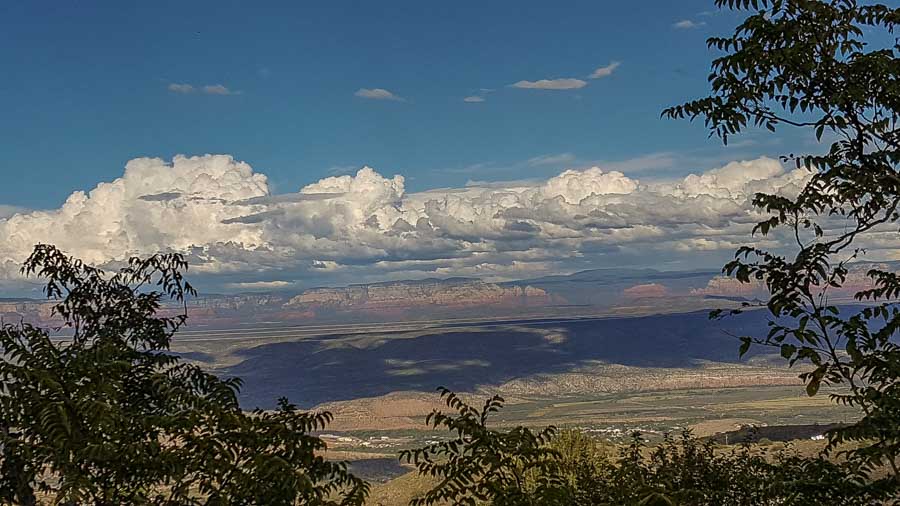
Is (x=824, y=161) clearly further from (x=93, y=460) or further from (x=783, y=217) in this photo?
(x=93, y=460)

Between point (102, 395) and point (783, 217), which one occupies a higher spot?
point (783, 217)

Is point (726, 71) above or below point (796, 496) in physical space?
above

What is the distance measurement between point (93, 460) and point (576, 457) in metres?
22.1

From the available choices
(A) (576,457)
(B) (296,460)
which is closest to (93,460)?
(B) (296,460)

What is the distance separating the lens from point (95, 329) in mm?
11664

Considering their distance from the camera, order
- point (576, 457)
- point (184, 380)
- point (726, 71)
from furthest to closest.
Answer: point (576, 457), point (184, 380), point (726, 71)

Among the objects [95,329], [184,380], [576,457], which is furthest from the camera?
[576,457]

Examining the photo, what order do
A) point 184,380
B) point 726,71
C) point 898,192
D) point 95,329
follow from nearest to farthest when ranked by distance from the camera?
point 898,192
point 726,71
point 184,380
point 95,329

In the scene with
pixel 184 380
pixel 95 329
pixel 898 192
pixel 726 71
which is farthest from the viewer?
pixel 95 329

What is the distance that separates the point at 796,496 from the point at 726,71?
4315 mm

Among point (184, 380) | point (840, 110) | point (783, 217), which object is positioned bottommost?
point (184, 380)

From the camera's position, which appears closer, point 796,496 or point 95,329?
point 796,496

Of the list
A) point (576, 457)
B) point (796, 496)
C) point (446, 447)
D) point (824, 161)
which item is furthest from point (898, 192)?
point (576, 457)

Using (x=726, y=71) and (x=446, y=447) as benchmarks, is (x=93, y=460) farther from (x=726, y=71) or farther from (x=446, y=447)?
(x=726, y=71)
